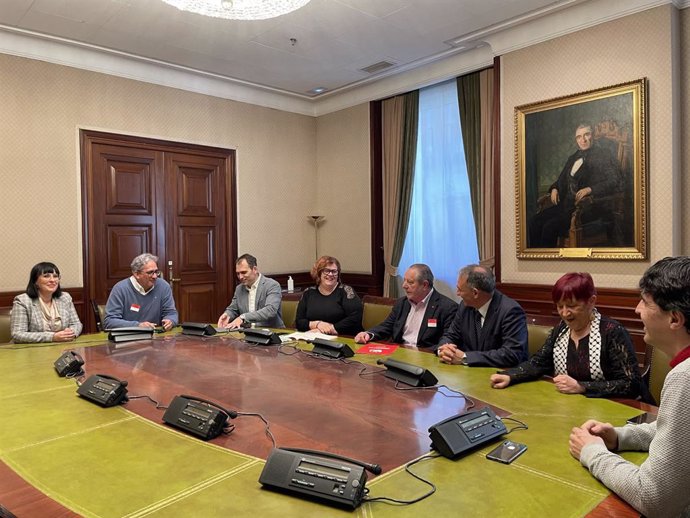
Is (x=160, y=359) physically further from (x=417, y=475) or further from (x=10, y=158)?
(x=10, y=158)

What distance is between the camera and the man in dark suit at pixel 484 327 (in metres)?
2.64

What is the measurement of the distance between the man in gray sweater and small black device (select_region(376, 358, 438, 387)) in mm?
763

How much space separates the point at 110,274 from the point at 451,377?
395 centimetres

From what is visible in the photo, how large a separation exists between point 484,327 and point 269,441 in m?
1.67

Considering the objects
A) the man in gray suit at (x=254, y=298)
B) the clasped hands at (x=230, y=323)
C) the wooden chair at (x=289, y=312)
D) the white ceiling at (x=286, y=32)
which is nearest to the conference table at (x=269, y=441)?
the clasped hands at (x=230, y=323)

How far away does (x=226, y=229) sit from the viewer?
6051 mm

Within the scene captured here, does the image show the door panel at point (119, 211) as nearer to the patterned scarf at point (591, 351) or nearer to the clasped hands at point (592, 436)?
the patterned scarf at point (591, 351)

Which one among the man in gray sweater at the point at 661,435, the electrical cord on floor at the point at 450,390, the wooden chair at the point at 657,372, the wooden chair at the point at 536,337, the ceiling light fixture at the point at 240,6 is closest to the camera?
the man in gray sweater at the point at 661,435

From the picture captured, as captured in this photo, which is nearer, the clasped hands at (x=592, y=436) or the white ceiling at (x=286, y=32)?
the clasped hands at (x=592, y=436)

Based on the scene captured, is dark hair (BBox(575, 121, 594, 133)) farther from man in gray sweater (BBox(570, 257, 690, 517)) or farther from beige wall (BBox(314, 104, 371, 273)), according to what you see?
man in gray sweater (BBox(570, 257, 690, 517))

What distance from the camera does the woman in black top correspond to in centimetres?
404

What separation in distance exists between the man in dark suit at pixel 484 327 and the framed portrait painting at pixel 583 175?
1630mm

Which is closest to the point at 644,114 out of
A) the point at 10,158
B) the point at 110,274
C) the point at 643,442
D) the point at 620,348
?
the point at 620,348

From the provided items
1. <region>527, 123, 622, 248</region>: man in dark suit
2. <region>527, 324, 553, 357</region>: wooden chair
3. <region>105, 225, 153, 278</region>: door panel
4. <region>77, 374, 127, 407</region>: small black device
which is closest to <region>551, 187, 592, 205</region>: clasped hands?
<region>527, 123, 622, 248</region>: man in dark suit
